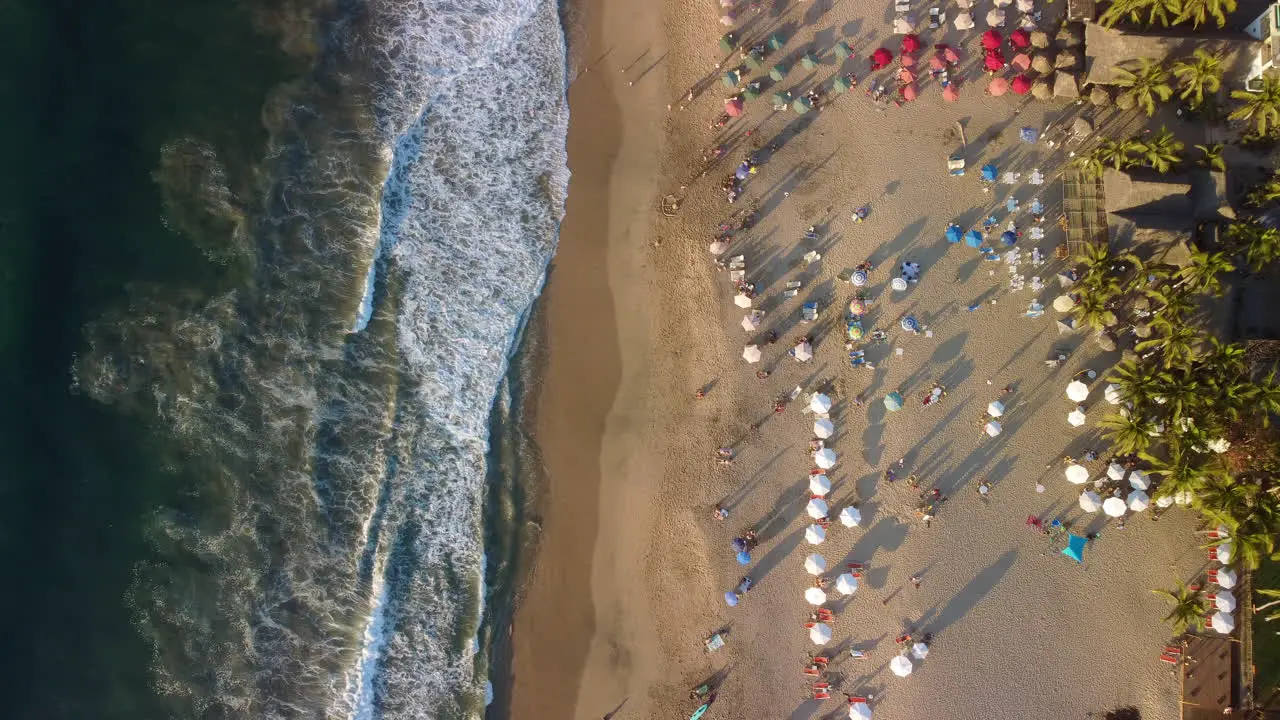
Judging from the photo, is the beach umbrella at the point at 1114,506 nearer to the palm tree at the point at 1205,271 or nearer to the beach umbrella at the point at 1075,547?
the beach umbrella at the point at 1075,547

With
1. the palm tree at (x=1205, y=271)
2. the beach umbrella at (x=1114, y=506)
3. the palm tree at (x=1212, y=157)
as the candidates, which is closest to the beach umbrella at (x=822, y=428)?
the beach umbrella at (x=1114, y=506)

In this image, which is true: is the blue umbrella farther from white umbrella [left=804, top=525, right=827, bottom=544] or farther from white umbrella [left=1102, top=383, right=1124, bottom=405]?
white umbrella [left=1102, top=383, right=1124, bottom=405]

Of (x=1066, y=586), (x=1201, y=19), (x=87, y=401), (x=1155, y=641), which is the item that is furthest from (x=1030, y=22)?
(x=87, y=401)

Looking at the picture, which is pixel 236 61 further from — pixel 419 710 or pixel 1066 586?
pixel 1066 586

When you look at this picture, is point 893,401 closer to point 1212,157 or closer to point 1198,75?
point 1212,157

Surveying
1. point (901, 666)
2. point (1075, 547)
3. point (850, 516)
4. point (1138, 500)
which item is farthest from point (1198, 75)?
point (901, 666)
